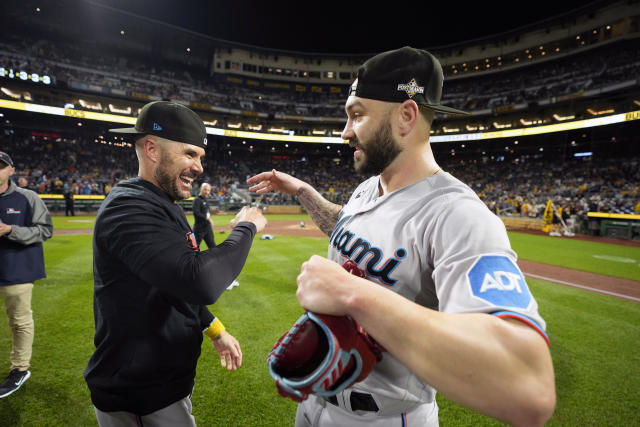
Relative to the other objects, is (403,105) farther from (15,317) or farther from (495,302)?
(15,317)

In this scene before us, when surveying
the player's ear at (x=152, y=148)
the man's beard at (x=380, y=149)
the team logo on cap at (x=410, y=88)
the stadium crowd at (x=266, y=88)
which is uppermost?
the stadium crowd at (x=266, y=88)

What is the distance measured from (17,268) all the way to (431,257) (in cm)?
476

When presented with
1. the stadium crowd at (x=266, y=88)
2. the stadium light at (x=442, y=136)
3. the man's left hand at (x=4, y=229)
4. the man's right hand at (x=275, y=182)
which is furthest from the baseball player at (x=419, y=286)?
the stadium crowd at (x=266, y=88)

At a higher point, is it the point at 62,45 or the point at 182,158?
the point at 62,45

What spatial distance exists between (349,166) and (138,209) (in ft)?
155

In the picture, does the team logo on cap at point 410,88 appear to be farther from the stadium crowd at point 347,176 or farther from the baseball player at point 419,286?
the stadium crowd at point 347,176

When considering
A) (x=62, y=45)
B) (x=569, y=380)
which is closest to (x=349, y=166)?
(x=62, y=45)

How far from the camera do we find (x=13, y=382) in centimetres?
329

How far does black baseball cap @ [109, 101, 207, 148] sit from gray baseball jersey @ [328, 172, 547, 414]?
50.8 inches

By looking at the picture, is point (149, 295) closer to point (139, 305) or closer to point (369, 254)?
point (139, 305)

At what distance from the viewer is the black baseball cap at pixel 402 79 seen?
Result: 4.63ft

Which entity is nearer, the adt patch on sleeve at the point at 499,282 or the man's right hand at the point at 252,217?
the adt patch on sleeve at the point at 499,282

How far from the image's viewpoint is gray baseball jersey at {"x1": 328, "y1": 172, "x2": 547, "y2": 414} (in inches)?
33.9

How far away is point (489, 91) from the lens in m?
41.0
